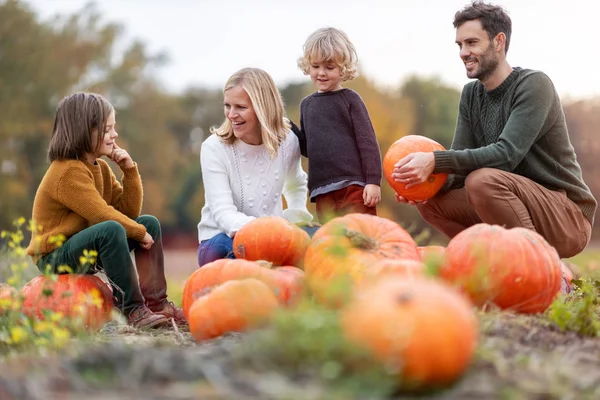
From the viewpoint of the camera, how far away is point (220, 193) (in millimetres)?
4887

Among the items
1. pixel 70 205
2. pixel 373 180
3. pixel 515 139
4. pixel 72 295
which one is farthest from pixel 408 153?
pixel 72 295

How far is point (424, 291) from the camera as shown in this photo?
7.36 ft

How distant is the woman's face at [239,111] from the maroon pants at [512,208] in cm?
140

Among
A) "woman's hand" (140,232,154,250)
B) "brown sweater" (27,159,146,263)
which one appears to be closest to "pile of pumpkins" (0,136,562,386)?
"brown sweater" (27,159,146,263)

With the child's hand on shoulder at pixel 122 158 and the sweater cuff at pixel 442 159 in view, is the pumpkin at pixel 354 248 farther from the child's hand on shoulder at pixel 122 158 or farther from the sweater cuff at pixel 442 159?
the child's hand on shoulder at pixel 122 158

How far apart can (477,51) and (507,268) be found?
2.07 metres

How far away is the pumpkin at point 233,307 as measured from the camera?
10.5 feet

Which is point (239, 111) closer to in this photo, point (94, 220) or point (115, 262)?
point (94, 220)

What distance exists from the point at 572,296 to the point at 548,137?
111cm

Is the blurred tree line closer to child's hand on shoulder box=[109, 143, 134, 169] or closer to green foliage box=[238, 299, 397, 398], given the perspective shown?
child's hand on shoulder box=[109, 143, 134, 169]

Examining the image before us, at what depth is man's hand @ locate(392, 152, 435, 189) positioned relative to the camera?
465cm

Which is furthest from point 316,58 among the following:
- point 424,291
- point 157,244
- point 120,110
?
point 120,110

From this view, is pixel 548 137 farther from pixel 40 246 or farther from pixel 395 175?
pixel 40 246

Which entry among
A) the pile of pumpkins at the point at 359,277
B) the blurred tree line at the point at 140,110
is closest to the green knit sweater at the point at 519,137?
the pile of pumpkins at the point at 359,277
